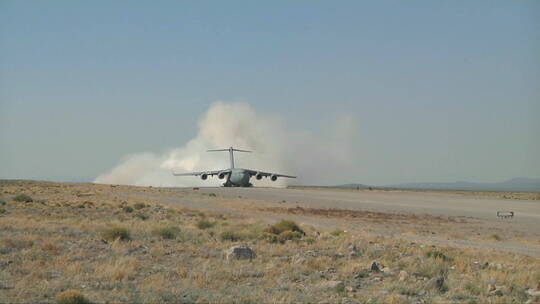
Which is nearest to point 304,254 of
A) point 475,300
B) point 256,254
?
point 256,254

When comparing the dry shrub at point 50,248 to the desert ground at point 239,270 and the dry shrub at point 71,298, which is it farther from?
the dry shrub at point 71,298

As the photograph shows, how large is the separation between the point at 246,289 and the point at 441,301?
419 cm

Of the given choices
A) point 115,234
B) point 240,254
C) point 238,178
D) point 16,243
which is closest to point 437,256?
point 240,254

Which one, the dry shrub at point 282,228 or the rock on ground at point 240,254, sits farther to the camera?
the dry shrub at point 282,228

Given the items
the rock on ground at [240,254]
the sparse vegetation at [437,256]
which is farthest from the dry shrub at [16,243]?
the sparse vegetation at [437,256]

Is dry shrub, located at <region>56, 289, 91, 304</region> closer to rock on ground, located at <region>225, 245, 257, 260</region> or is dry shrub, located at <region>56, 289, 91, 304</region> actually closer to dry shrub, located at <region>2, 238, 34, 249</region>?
rock on ground, located at <region>225, 245, 257, 260</region>

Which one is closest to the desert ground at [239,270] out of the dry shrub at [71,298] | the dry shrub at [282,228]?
Answer: the dry shrub at [71,298]

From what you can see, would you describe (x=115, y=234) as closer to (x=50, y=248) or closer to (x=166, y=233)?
Result: (x=166, y=233)

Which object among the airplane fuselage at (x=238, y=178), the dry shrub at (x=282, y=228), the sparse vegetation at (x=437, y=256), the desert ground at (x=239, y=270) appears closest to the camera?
the desert ground at (x=239, y=270)

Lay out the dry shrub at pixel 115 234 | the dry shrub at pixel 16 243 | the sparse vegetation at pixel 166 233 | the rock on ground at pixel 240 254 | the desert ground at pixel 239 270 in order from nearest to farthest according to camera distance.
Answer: the desert ground at pixel 239 270 < the rock on ground at pixel 240 254 < the dry shrub at pixel 16 243 < the dry shrub at pixel 115 234 < the sparse vegetation at pixel 166 233

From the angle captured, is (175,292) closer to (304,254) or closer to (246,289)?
(246,289)

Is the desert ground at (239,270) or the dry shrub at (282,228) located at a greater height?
the dry shrub at (282,228)

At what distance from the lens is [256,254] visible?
17672 mm

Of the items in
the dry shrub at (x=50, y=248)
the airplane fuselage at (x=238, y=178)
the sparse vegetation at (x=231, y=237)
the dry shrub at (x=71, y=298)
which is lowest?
the dry shrub at (x=71, y=298)
